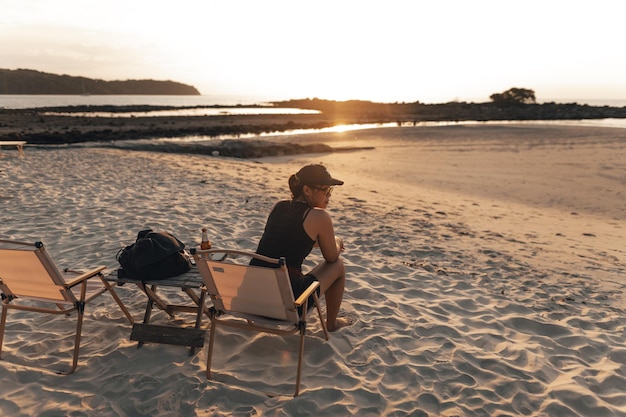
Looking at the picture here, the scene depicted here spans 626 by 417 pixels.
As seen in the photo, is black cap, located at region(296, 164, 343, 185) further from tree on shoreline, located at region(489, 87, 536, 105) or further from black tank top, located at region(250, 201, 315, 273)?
tree on shoreline, located at region(489, 87, 536, 105)

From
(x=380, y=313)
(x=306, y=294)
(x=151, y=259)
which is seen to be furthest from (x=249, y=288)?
(x=380, y=313)

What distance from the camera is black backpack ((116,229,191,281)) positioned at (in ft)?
12.7

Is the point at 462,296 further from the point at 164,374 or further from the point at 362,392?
the point at 164,374

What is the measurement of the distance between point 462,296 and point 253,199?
20.2 feet

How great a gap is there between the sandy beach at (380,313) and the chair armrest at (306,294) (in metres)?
0.73

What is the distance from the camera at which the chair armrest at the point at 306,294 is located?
11.3ft

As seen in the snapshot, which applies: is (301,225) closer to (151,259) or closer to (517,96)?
(151,259)

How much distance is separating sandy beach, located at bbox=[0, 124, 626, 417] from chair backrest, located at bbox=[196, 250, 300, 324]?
61 cm

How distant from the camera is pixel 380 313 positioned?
194 inches

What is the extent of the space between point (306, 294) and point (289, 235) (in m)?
0.55

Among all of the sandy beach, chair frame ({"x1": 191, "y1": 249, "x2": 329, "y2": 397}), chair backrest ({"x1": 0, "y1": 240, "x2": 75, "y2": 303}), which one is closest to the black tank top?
chair frame ({"x1": 191, "y1": 249, "x2": 329, "y2": 397})

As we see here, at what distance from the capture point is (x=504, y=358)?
4.12 metres

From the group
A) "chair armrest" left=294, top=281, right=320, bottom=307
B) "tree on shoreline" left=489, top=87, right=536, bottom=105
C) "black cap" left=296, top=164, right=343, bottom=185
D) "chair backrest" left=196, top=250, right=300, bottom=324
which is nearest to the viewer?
"chair backrest" left=196, top=250, right=300, bottom=324

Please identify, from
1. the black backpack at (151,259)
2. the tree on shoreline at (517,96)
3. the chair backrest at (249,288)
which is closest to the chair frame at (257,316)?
the chair backrest at (249,288)
